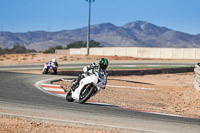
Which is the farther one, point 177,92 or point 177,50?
point 177,50

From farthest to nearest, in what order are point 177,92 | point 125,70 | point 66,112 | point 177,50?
point 177,50
point 125,70
point 177,92
point 66,112

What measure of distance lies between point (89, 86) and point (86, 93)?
0.91ft

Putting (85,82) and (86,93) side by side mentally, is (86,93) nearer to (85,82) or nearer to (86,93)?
(86,93)

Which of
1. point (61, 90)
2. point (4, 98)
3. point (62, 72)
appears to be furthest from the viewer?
point (62, 72)

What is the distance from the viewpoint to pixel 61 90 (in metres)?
13.4

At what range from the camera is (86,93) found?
9.44 metres

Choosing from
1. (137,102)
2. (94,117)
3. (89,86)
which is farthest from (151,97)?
(94,117)

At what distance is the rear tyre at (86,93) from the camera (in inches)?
363

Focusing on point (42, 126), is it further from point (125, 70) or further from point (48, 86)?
point (125, 70)

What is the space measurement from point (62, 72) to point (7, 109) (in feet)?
57.8

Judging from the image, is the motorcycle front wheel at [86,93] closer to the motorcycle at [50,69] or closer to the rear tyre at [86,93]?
the rear tyre at [86,93]

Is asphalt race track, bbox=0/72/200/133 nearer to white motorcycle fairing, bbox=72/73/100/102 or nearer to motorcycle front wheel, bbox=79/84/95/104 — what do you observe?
motorcycle front wheel, bbox=79/84/95/104

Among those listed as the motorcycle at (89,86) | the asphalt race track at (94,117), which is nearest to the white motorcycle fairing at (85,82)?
the motorcycle at (89,86)

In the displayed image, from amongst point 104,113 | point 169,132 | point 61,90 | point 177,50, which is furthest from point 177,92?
point 177,50
